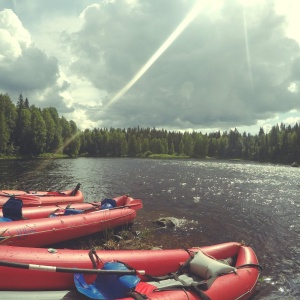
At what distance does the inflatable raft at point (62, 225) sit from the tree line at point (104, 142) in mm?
54488

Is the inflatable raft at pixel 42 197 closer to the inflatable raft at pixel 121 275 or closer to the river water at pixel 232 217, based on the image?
the river water at pixel 232 217

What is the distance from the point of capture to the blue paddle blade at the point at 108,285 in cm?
602

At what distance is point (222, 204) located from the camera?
69.7 feet

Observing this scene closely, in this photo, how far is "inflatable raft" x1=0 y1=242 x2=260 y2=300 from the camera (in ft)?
20.0

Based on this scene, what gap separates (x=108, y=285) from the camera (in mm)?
6242

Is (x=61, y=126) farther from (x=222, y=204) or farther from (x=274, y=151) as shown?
(x=222, y=204)

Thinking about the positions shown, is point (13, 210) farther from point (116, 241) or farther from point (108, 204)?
point (108, 204)

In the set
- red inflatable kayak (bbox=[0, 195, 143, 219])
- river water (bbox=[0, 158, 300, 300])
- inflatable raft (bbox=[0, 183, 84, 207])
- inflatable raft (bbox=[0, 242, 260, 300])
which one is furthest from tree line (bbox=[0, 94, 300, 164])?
inflatable raft (bbox=[0, 242, 260, 300])

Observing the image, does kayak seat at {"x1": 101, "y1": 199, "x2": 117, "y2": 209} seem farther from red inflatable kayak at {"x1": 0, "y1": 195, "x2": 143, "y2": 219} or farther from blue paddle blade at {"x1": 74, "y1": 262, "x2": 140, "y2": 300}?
blue paddle blade at {"x1": 74, "y1": 262, "x2": 140, "y2": 300}

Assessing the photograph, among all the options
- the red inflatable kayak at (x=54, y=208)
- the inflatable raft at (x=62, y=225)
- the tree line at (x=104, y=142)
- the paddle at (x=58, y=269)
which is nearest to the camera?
the paddle at (x=58, y=269)

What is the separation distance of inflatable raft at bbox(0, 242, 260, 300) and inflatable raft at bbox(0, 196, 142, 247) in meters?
2.70

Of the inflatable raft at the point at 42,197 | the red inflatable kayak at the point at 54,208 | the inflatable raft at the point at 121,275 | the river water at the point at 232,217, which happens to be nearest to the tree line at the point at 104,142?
the river water at the point at 232,217

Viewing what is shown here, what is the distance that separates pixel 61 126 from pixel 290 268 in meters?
89.8

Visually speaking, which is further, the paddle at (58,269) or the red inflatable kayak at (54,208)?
the red inflatable kayak at (54,208)
